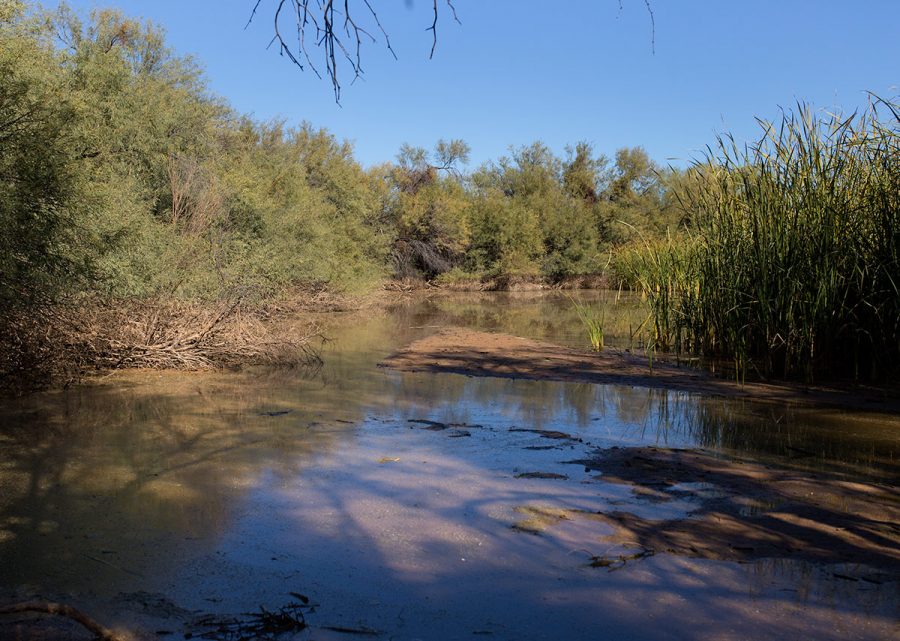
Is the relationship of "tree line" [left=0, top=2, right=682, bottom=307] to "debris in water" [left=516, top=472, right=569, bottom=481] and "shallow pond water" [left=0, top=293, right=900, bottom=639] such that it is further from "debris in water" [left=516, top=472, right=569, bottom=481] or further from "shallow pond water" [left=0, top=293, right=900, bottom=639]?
"debris in water" [left=516, top=472, right=569, bottom=481]

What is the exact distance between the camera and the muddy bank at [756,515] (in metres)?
4.17

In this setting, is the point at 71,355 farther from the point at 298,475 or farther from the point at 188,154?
the point at 188,154

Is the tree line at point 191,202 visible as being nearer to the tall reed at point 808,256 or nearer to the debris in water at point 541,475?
the tall reed at point 808,256

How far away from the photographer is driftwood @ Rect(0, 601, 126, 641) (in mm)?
3082

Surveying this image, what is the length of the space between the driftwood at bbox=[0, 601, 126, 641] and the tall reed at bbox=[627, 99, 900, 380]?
8292 mm

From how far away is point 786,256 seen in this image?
9672 millimetres

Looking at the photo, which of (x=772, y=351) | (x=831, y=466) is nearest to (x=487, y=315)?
(x=772, y=351)

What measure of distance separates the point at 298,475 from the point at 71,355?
565cm

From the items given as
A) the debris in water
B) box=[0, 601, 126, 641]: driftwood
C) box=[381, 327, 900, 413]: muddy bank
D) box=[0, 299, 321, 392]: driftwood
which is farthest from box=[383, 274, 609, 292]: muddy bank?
box=[0, 601, 126, 641]: driftwood

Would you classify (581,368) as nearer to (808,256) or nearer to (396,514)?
(808,256)

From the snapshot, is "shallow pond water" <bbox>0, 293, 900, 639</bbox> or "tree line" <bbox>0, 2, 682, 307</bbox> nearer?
"shallow pond water" <bbox>0, 293, 900, 639</bbox>

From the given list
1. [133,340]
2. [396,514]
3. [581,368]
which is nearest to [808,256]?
[581,368]

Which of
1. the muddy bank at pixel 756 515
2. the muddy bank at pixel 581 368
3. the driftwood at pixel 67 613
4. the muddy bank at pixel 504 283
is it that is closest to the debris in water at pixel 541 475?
the muddy bank at pixel 756 515

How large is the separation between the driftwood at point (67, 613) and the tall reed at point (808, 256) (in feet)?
27.2
